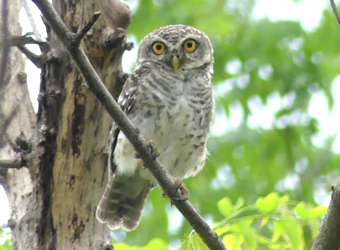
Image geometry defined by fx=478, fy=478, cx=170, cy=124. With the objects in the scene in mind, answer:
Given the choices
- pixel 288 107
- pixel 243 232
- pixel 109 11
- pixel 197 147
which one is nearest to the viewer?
pixel 243 232

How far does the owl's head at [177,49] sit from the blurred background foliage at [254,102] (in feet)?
4.30

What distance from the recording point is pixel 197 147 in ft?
11.8

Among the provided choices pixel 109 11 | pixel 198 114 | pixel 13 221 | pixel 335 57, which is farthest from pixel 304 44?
pixel 13 221

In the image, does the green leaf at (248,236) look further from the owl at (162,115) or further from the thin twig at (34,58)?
the thin twig at (34,58)

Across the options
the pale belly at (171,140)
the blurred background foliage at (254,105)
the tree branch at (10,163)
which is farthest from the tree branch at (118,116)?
the blurred background foliage at (254,105)

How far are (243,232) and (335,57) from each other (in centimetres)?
326

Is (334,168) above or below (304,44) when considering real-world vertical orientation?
below

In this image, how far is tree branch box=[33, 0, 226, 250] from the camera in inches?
86.7

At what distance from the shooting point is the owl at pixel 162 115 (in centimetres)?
340

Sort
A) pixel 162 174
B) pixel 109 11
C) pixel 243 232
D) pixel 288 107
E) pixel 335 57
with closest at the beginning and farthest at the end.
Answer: pixel 162 174 → pixel 243 232 → pixel 109 11 → pixel 335 57 → pixel 288 107

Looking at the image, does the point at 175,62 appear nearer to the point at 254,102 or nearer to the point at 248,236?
→ the point at 248,236

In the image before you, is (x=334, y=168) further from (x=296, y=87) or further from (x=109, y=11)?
(x=109, y=11)

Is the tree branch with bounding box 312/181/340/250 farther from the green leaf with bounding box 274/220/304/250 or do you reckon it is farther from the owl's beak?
→ the owl's beak

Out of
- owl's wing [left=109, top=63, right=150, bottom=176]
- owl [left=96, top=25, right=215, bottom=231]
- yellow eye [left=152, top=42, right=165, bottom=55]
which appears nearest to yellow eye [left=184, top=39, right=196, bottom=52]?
owl [left=96, top=25, right=215, bottom=231]
